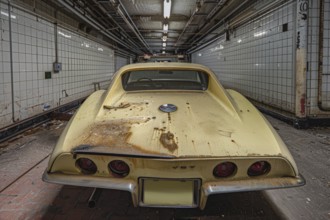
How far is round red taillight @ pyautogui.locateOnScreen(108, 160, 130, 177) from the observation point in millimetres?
1658

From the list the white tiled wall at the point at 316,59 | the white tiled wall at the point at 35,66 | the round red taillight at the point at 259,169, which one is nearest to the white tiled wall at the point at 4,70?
the white tiled wall at the point at 35,66

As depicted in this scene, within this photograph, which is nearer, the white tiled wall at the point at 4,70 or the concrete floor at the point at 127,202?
the concrete floor at the point at 127,202

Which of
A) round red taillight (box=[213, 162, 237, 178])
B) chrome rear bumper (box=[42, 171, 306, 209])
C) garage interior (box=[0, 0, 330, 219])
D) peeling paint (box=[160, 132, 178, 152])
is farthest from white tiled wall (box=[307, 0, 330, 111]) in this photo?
peeling paint (box=[160, 132, 178, 152])

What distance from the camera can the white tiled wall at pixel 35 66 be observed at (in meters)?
4.04

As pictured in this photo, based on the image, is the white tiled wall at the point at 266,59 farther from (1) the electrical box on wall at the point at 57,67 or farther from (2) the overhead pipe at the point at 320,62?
(1) the electrical box on wall at the point at 57,67

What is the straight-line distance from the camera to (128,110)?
2.15 metres

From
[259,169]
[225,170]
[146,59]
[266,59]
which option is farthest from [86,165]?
[146,59]

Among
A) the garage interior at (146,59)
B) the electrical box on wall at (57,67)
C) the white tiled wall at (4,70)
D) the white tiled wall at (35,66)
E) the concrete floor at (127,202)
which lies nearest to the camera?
the concrete floor at (127,202)

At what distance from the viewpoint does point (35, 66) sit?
16.5 feet

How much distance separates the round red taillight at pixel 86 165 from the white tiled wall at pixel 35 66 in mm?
2942

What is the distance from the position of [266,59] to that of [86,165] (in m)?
5.52

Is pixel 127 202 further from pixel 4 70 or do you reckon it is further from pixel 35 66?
pixel 35 66

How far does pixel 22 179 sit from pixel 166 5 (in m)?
5.63

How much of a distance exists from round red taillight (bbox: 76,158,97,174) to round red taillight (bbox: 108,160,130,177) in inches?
4.3
